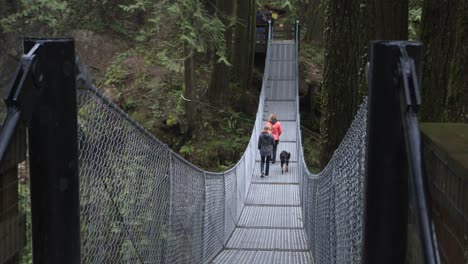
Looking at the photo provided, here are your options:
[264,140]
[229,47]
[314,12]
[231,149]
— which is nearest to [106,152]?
[264,140]

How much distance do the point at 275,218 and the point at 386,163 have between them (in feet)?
22.6

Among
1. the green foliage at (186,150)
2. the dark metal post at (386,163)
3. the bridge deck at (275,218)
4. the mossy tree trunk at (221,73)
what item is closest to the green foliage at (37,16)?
the mossy tree trunk at (221,73)

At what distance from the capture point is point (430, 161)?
1.44 metres

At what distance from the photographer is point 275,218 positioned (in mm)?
8281

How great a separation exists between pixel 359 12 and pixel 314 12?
1373 centimetres

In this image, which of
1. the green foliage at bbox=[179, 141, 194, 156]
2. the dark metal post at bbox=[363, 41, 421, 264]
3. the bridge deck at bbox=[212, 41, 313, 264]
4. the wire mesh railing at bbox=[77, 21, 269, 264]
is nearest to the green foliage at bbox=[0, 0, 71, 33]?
the green foliage at bbox=[179, 141, 194, 156]

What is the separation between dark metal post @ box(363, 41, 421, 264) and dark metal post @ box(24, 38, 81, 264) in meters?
0.76

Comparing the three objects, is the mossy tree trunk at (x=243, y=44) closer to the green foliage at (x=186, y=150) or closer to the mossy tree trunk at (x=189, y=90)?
the mossy tree trunk at (x=189, y=90)

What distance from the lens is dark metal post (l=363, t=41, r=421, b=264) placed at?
149cm

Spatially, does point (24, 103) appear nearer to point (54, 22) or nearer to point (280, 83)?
point (54, 22)

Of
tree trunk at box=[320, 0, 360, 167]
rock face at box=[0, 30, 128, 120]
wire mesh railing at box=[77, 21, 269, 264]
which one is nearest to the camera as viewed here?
wire mesh railing at box=[77, 21, 269, 264]

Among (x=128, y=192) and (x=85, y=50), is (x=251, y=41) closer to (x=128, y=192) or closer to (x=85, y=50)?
(x=85, y=50)

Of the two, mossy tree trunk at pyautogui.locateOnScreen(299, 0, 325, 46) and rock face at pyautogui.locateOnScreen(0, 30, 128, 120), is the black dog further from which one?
mossy tree trunk at pyautogui.locateOnScreen(299, 0, 325, 46)

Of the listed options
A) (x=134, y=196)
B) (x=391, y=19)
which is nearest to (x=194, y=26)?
(x=391, y=19)
